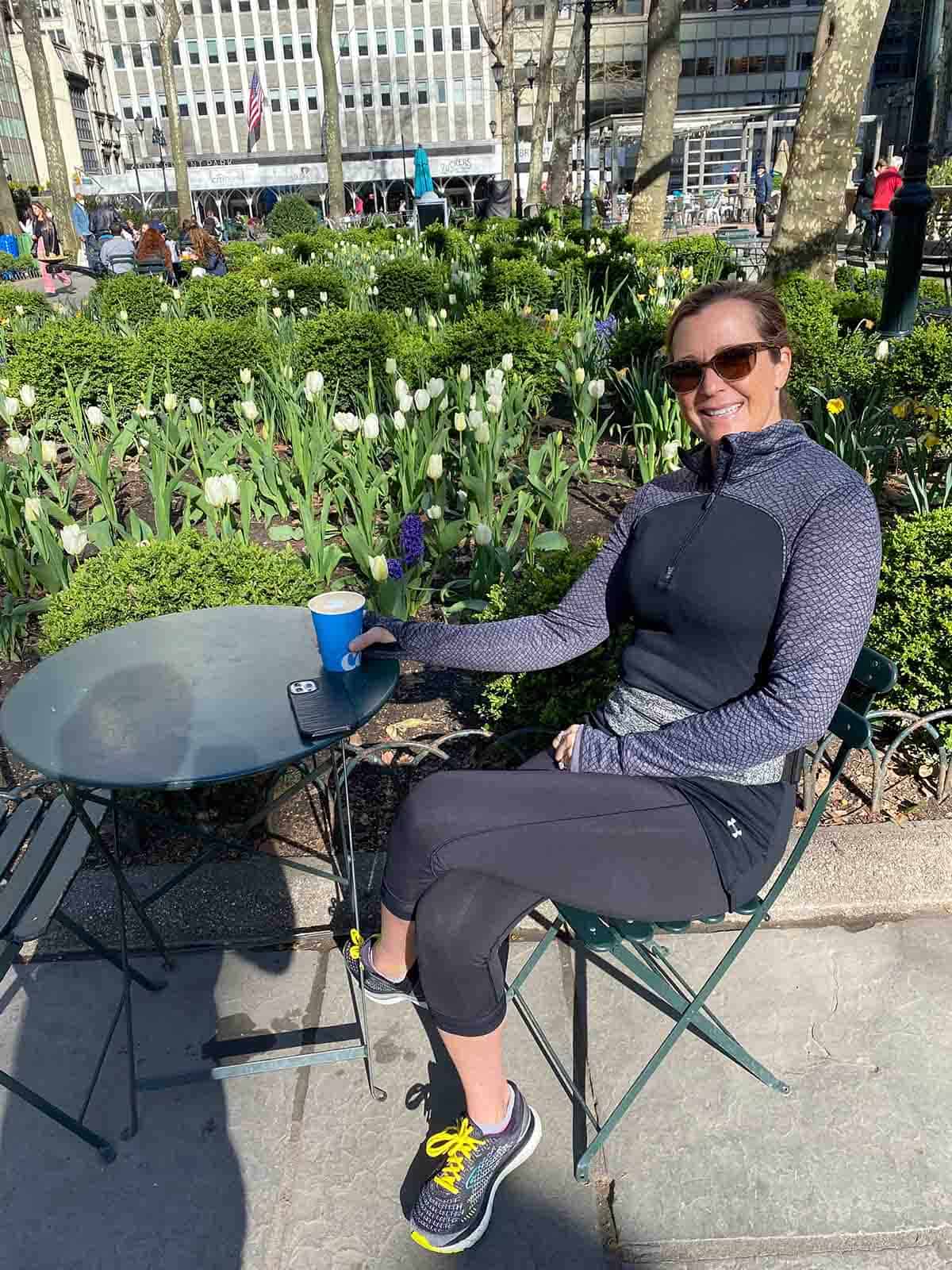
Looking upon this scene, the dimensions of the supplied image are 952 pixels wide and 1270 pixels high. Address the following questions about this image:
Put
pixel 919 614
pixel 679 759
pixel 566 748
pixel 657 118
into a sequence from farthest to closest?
pixel 657 118, pixel 919 614, pixel 566 748, pixel 679 759

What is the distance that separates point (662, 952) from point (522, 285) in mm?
7413

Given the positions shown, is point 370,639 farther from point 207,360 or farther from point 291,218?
point 291,218

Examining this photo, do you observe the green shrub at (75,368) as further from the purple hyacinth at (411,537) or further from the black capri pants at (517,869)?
the black capri pants at (517,869)

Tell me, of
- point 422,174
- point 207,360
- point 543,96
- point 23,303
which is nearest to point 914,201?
point 207,360

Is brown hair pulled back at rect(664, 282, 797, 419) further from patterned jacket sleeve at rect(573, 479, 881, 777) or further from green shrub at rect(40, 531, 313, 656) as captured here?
green shrub at rect(40, 531, 313, 656)

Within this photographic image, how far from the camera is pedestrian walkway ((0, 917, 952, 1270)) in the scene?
5.13 feet

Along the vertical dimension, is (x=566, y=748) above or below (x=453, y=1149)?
above

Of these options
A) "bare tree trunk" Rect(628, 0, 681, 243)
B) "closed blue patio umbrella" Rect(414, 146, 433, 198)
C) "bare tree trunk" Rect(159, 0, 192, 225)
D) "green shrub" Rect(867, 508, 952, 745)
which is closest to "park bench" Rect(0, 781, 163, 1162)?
"green shrub" Rect(867, 508, 952, 745)

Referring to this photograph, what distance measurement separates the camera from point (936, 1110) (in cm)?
174

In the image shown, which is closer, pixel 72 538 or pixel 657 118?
pixel 72 538

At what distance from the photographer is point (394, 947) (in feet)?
5.61

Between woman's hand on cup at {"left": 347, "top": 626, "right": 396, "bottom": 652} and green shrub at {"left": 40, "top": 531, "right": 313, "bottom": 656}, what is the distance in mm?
862

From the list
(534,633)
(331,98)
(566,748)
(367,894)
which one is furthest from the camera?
(331,98)

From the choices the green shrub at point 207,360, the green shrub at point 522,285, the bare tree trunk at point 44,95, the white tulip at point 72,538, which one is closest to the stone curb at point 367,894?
the white tulip at point 72,538
